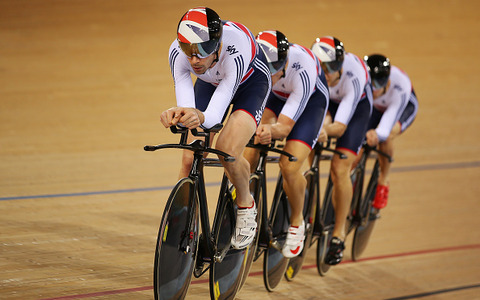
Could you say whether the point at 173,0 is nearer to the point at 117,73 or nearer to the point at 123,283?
the point at 117,73

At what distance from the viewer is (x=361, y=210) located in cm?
444

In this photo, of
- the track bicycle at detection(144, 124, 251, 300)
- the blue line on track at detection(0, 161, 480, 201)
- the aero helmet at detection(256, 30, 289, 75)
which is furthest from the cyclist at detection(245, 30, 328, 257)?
the blue line on track at detection(0, 161, 480, 201)

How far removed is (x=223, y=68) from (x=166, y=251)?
2.55 ft

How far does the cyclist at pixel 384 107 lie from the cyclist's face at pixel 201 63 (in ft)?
6.65

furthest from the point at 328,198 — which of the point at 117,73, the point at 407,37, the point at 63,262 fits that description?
the point at 407,37

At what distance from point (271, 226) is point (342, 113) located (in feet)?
2.85

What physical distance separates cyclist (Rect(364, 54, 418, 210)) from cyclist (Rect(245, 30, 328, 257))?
89 centimetres

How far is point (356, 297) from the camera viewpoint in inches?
145

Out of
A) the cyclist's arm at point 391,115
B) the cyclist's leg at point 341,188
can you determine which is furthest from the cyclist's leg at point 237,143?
the cyclist's arm at point 391,115

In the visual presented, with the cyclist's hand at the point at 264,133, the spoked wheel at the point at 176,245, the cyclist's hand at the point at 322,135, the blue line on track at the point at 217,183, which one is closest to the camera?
the spoked wheel at the point at 176,245

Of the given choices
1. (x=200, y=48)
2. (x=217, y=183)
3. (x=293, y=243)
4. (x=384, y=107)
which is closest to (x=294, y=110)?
(x=293, y=243)

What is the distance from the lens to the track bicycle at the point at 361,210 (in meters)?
4.36

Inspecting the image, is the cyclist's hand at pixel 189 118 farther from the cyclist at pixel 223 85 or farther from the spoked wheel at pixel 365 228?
the spoked wheel at pixel 365 228

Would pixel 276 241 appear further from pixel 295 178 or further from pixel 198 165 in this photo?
pixel 198 165
